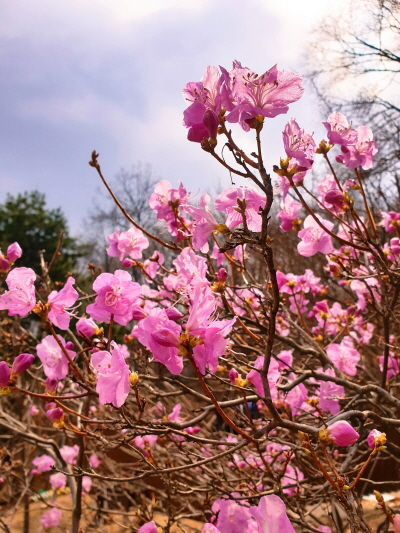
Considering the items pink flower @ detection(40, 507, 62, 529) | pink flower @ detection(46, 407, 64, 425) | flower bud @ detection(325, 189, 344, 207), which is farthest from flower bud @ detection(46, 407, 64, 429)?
pink flower @ detection(40, 507, 62, 529)

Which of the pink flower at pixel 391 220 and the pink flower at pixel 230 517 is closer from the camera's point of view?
the pink flower at pixel 230 517

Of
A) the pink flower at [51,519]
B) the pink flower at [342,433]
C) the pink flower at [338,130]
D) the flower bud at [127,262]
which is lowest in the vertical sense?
the pink flower at [51,519]

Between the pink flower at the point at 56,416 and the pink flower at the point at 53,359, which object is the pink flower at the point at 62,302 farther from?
the pink flower at the point at 56,416

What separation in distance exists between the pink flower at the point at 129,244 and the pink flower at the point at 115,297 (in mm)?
912

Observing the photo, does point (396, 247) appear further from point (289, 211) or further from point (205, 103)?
point (205, 103)

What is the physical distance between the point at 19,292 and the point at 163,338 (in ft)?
2.23

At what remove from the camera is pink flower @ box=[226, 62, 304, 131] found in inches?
39.8

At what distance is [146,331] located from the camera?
0.98 meters

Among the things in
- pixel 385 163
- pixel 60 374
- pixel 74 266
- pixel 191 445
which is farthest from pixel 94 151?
pixel 74 266

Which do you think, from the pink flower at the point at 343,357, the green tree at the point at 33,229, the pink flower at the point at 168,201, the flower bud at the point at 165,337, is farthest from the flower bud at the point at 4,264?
the green tree at the point at 33,229

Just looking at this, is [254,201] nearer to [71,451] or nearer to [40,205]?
[71,451]

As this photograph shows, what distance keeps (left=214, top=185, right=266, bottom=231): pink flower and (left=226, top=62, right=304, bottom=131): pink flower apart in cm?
25

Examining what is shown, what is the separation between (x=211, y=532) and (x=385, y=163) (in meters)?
6.36

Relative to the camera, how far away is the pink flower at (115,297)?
1349 mm
